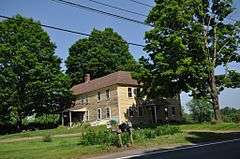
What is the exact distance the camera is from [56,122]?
6031cm

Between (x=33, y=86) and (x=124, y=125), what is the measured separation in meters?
33.6

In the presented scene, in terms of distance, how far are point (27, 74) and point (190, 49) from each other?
22832 mm

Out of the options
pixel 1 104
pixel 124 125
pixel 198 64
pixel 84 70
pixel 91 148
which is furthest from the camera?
pixel 84 70

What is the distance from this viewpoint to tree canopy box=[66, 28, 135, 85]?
77.3 meters

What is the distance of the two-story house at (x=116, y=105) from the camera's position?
55.1 meters

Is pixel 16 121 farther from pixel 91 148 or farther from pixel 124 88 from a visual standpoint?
pixel 91 148

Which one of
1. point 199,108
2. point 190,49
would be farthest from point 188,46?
point 199,108

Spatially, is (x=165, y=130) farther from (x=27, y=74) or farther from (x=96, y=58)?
(x=96, y=58)

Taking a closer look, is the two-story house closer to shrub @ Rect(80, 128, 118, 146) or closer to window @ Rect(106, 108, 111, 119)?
window @ Rect(106, 108, 111, 119)

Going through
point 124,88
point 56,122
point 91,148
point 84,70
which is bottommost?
point 91,148

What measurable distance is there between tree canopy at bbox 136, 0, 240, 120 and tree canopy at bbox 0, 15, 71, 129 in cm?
1604

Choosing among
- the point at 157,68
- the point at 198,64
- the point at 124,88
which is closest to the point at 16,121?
the point at 124,88

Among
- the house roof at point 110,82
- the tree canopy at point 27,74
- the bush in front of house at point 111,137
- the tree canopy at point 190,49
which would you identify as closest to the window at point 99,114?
the house roof at point 110,82

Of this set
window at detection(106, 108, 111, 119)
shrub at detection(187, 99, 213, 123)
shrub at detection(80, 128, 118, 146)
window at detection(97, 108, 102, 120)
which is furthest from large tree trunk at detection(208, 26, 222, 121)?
shrub at detection(187, 99, 213, 123)
